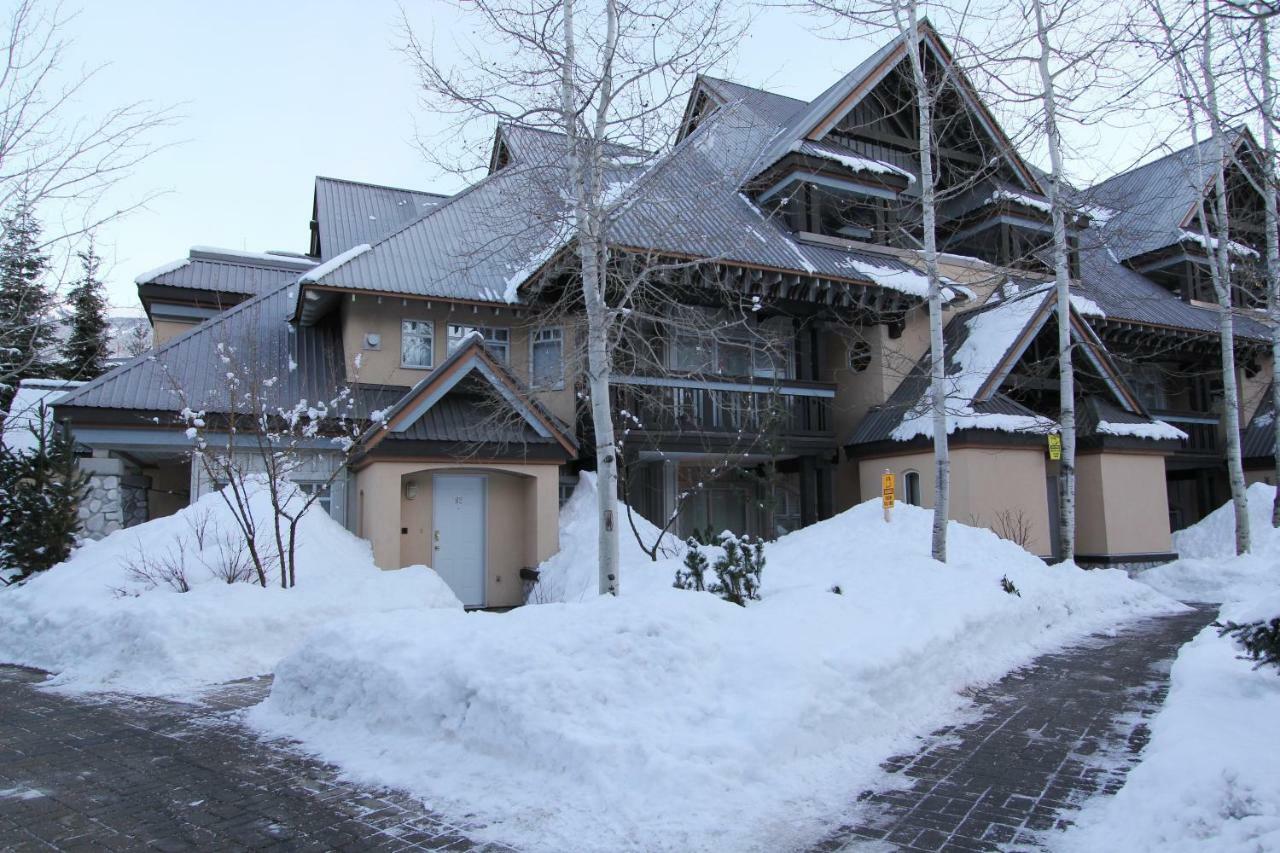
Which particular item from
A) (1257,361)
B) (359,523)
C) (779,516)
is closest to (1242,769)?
(359,523)

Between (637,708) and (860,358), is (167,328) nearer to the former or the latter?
(860,358)

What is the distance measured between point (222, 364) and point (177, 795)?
1061cm

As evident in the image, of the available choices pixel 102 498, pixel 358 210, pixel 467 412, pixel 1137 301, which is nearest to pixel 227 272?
pixel 358 210

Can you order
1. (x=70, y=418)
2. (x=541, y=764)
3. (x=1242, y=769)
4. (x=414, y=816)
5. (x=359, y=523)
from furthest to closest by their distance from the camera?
(x=359, y=523), (x=70, y=418), (x=541, y=764), (x=414, y=816), (x=1242, y=769)

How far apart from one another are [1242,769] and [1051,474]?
14934mm

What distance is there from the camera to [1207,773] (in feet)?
13.6

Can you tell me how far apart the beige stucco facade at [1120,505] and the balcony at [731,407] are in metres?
5.55

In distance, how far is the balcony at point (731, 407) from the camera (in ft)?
49.9

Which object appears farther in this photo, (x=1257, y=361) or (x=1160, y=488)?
(x=1257, y=361)

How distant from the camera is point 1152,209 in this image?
24.3m

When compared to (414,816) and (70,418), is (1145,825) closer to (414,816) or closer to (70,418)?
(414,816)

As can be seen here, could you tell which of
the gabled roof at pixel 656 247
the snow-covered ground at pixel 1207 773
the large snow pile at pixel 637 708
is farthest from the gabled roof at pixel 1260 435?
the large snow pile at pixel 637 708

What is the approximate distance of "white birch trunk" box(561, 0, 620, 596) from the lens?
853cm

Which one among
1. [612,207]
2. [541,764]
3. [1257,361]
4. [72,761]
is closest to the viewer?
[541,764]
